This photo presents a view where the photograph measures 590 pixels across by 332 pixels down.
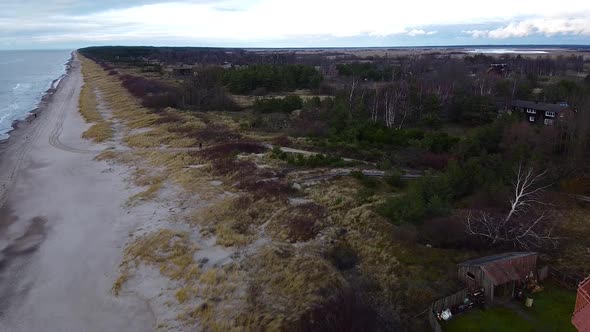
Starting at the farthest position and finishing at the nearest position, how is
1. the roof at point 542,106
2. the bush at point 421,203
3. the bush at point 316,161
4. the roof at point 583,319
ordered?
the roof at point 542,106 → the bush at point 316,161 → the bush at point 421,203 → the roof at point 583,319

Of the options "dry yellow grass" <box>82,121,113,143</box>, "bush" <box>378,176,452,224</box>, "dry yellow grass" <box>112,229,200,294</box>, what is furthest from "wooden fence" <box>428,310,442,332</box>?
"dry yellow grass" <box>82,121,113,143</box>

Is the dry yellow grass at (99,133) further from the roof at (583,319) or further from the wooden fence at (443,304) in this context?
the roof at (583,319)

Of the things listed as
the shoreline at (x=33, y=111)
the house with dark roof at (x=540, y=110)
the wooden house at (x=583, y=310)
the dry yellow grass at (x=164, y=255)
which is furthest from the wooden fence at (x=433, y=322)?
the shoreline at (x=33, y=111)

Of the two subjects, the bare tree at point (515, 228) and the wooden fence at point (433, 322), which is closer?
the wooden fence at point (433, 322)

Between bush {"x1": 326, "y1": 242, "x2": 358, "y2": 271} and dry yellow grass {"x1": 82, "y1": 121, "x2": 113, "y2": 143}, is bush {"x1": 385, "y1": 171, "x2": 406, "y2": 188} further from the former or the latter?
dry yellow grass {"x1": 82, "y1": 121, "x2": 113, "y2": 143}

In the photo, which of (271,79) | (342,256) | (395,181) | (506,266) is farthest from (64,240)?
(271,79)

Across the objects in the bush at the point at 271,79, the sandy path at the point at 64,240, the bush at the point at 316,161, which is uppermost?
the bush at the point at 271,79
